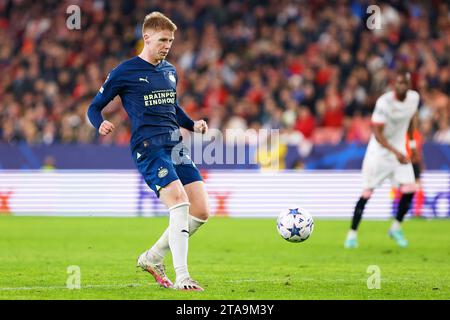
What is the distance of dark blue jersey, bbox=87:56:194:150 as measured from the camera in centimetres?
883

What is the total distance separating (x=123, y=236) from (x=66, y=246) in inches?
75.6

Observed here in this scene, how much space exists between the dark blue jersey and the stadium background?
11283 millimetres

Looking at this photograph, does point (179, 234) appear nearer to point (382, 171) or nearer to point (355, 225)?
point (355, 225)

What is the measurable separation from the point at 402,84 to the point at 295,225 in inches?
171

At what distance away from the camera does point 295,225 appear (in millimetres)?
10484

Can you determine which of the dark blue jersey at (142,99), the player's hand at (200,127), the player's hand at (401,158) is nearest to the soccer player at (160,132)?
the dark blue jersey at (142,99)

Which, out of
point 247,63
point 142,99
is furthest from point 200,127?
point 247,63

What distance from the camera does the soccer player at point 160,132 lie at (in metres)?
8.67

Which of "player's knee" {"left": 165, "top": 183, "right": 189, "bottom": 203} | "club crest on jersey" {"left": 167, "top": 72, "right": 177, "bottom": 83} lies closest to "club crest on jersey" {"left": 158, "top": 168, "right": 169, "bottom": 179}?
"player's knee" {"left": 165, "top": 183, "right": 189, "bottom": 203}

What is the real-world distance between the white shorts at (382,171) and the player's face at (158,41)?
622 centimetres

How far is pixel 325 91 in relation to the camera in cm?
2261

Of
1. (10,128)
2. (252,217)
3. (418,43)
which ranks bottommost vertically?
(252,217)
